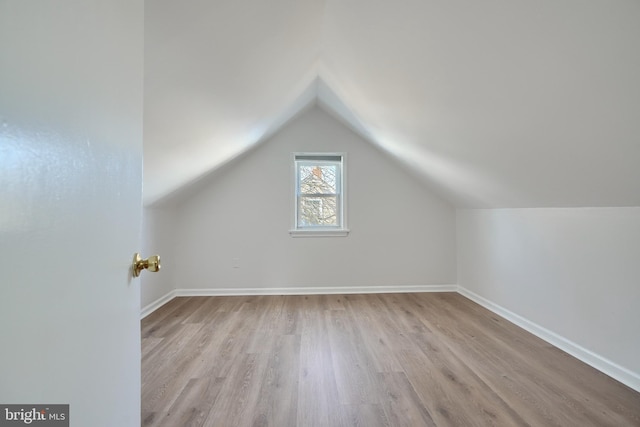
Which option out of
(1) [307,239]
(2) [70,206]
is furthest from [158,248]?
(2) [70,206]

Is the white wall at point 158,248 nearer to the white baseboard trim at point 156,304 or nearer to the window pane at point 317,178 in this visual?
the white baseboard trim at point 156,304

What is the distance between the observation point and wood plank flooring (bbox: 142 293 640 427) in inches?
59.1

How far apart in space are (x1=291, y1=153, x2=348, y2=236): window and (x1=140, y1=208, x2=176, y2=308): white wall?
63.6 inches

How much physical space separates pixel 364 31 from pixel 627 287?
2.29m

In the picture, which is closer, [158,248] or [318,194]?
[158,248]

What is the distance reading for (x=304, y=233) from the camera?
3.79 m

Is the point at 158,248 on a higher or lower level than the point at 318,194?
lower

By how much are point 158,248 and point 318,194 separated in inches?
81.3

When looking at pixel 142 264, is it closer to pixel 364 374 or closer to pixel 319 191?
pixel 364 374

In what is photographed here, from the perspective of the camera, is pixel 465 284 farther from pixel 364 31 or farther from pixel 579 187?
pixel 364 31

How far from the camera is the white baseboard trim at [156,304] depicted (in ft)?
9.69

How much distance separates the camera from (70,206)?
1.66 feet

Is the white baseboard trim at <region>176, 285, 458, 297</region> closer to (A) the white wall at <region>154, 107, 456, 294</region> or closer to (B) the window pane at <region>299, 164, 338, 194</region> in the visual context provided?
(A) the white wall at <region>154, 107, 456, 294</region>

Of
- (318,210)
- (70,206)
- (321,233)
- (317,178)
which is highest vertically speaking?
(317,178)
